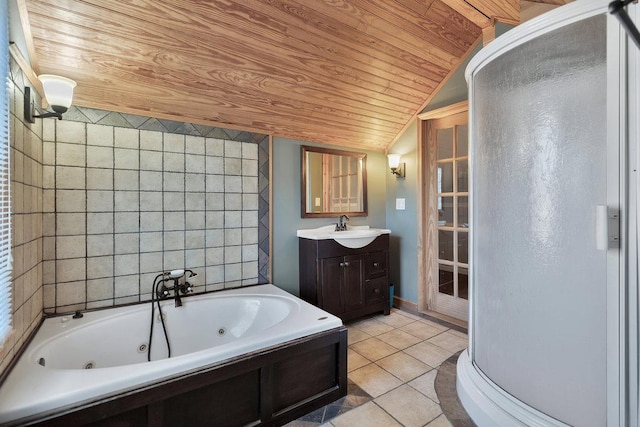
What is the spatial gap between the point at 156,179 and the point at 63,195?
551 millimetres

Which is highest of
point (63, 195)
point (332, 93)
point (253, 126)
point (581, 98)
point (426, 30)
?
point (426, 30)

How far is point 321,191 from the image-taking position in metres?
3.19

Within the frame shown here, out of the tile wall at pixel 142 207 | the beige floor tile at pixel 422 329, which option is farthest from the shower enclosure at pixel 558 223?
the tile wall at pixel 142 207

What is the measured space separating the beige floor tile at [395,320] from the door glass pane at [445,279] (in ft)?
1.49

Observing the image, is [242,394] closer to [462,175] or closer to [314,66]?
[314,66]

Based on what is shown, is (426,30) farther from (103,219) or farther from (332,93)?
(103,219)

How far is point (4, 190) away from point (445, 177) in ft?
10.1

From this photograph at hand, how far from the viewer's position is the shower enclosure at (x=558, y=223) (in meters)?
1.11

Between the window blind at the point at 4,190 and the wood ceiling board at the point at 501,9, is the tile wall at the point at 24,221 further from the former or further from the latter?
the wood ceiling board at the point at 501,9

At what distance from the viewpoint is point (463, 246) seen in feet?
9.57

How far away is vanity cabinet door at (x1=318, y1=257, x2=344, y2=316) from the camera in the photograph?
276 centimetres

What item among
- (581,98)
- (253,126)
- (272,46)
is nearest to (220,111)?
(253,126)

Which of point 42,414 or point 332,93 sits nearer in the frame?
point 42,414

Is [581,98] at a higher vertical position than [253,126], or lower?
lower
